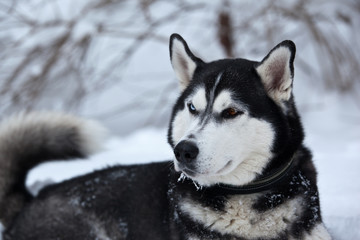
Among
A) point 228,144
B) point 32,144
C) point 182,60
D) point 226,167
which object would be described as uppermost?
point 182,60

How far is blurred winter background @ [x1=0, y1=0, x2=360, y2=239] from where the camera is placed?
5.53m

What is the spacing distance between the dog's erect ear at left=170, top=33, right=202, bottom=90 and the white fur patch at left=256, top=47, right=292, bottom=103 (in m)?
0.41

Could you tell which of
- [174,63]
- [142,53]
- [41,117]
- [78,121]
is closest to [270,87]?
[174,63]

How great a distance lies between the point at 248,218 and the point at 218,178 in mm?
238

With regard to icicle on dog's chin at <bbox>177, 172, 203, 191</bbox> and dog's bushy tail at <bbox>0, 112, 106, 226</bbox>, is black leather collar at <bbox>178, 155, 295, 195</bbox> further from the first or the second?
dog's bushy tail at <bbox>0, 112, 106, 226</bbox>

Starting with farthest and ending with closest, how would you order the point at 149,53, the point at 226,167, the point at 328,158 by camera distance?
the point at 149,53, the point at 328,158, the point at 226,167

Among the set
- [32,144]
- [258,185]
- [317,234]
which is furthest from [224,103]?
[32,144]

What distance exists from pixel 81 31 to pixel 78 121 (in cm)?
278

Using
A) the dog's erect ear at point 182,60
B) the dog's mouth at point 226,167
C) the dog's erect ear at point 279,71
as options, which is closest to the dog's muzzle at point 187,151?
the dog's mouth at point 226,167

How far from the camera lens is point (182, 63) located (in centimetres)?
252

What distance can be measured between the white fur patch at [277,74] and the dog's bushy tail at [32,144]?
4.58 feet

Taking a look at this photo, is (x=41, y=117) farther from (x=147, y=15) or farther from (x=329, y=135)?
(x=329, y=135)

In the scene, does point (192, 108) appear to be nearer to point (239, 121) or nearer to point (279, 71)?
point (239, 121)

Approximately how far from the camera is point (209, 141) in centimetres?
197
